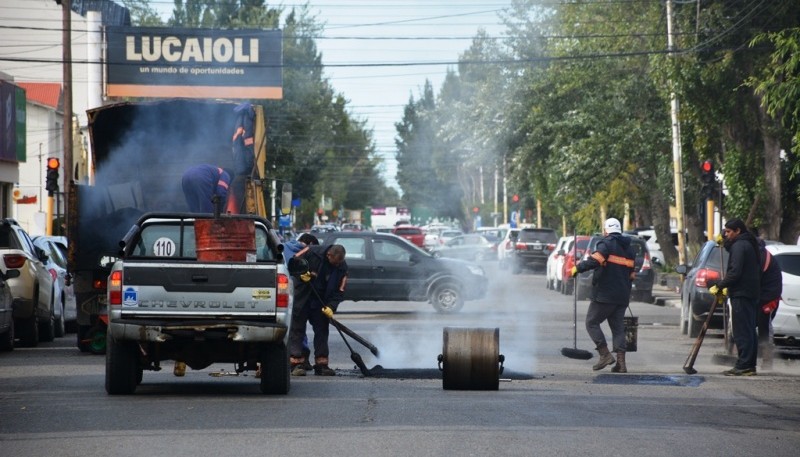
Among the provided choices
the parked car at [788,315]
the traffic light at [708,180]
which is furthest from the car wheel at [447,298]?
the parked car at [788,315]

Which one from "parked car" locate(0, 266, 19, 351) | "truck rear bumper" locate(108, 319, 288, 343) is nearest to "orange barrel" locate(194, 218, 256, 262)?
"truck rear bumper" locate(108, 319, 288, 343)

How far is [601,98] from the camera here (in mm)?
39219

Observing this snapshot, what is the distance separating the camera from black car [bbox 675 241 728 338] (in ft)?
65.6

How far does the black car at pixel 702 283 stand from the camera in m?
20.0

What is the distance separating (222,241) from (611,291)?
551 centimetres

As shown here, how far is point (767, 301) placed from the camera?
15875 mm

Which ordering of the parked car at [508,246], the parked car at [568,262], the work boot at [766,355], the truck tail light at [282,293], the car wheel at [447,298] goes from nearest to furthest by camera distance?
the truck tail light at [282,293], the work boot at [766,355], the car wheel at [447,298], the parked car at [568,262], the parked car at [508,246]

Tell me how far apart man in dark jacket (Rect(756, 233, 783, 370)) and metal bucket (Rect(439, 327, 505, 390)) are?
179 inches

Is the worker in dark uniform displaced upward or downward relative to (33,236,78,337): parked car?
upward

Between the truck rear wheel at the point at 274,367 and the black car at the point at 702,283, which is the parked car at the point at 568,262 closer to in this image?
the black car at the point at 702,283

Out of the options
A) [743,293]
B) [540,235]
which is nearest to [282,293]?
[743,293]

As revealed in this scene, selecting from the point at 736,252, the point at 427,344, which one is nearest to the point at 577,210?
the point at 427,344

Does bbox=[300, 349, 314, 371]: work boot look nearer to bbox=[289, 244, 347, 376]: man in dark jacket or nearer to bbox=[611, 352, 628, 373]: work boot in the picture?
bbox=[289, 244, 347, 376]: man in dark jacket

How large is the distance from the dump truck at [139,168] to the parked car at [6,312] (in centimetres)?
93
